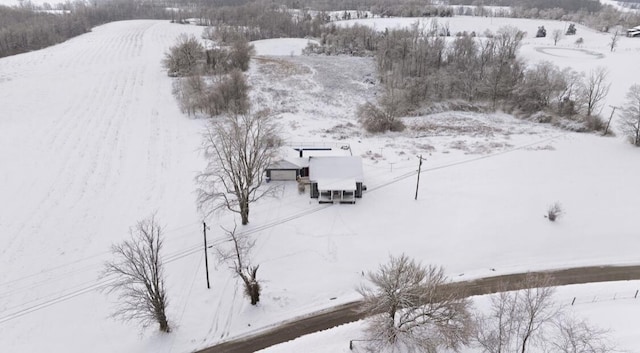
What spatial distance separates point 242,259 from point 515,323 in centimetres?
1887

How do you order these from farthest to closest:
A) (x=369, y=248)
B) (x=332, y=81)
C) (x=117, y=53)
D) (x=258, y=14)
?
(x=258, y=14) < (x=117, y=53) < (x=332, y=81) < (x=369, y=248)

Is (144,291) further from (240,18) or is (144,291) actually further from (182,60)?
(240,18)

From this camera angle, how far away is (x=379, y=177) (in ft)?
141

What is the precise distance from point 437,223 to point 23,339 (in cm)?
3121

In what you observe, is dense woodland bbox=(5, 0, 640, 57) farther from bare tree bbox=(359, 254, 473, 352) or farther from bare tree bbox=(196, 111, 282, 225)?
bare tree bbox=(359, 254, 473, 352)

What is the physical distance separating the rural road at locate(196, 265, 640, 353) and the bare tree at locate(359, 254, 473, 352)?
6.79ft

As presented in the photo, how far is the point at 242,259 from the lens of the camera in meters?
31.5

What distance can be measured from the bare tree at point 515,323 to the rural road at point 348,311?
393 centimetres

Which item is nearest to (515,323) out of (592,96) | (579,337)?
(579,337)

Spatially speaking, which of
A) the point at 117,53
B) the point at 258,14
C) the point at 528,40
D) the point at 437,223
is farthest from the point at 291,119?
the point at 258,14

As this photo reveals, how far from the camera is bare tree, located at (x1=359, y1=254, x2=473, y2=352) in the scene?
73.7 ft

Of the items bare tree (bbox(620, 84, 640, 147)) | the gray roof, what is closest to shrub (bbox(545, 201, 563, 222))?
bare tree (bbox(620, 84, 640, 147))

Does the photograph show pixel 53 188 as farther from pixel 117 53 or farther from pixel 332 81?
pixel 117 53

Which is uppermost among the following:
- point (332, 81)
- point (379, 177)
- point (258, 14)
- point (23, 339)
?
point (258, 14)
